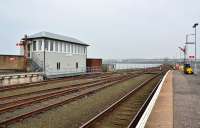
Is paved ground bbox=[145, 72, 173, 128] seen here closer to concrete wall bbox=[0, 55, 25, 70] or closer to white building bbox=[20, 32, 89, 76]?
white building bbox=[20, 32, 89, 76]

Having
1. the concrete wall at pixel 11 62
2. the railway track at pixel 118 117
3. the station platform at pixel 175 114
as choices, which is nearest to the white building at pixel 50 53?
the concrete wall at pixel 11 62

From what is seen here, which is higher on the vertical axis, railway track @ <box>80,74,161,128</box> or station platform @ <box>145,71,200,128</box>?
station platform @ <box>145,71,200,128</box>

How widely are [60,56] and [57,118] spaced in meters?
24.7

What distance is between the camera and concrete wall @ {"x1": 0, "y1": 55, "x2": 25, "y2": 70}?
29691 millimetres

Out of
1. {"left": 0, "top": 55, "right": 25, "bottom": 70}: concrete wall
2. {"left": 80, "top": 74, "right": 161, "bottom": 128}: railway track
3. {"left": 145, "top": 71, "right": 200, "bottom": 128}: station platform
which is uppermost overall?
{"left": 0, "top": 55, "right": 25, "bottom": 70}: concrete wall

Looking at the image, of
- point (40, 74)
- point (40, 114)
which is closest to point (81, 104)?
point (40, 114)

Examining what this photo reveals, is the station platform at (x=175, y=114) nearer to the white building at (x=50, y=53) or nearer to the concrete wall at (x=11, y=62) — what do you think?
the white building at (x=50, y=53)

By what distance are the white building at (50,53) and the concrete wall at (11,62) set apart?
117cm

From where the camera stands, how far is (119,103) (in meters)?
12.5

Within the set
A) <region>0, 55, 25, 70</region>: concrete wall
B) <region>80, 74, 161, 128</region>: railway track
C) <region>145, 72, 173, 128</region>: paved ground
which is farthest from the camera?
<region>0, 55, 25, 70</region>: concrete wall

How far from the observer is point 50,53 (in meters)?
31.8

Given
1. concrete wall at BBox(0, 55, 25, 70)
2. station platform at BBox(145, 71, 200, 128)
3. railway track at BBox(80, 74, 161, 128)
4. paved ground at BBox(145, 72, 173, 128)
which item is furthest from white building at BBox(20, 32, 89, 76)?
paved ground at BBox(145, 72, 173, 128)

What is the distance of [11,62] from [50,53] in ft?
15.7

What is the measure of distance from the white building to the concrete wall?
1174 millimetres
